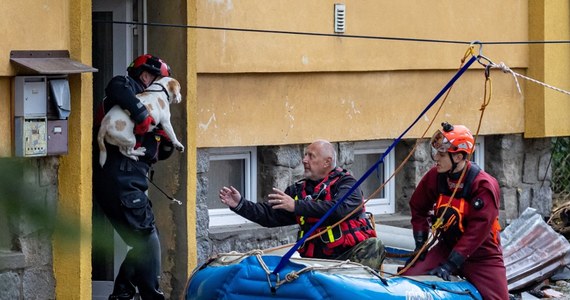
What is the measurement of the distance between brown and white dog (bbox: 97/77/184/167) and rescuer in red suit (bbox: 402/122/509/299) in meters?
1.72

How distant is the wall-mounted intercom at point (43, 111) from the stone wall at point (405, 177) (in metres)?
2.18

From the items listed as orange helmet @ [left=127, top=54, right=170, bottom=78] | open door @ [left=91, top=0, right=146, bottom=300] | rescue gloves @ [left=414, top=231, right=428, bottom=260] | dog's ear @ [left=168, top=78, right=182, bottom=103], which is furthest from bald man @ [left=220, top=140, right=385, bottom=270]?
open door @ [left=91, top=0, right=146, bottom=300]

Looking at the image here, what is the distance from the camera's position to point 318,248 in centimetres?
660

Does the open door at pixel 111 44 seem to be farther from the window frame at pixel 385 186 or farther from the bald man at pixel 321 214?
the window frame at pixel 385 186

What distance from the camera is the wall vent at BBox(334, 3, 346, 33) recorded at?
9.08m

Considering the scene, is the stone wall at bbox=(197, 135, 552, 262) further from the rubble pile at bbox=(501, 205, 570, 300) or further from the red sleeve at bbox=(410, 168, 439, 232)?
the red sleeve at bbox=(410, 168, 439, 232)

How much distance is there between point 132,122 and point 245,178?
2.39 m

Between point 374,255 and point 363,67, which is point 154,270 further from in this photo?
point 363,67

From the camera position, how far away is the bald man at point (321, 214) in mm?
6453

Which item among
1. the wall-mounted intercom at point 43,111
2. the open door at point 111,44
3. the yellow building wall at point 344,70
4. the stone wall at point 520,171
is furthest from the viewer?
the stone wall at point 520,171

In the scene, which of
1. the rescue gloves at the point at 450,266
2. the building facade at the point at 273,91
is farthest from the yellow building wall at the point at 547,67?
the rescue gloves at the point at 450,266

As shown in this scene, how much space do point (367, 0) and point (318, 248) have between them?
11.1 feet

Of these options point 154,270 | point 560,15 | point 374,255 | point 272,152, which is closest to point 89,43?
point 154,270

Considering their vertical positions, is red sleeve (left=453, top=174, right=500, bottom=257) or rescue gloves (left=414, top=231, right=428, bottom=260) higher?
red sleeve (left=453, top=174, right=500, bottom=257)
